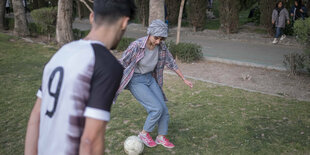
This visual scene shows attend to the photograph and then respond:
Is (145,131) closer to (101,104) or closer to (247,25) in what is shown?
(101,104)

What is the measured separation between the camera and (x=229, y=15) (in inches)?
656

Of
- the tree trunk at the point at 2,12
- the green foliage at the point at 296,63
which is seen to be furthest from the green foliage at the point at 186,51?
the tree trunk at the point at 2,12

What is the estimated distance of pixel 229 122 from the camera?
5.54 meters

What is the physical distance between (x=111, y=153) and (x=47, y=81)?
296cm

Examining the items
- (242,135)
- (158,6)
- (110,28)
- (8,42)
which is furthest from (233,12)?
(110,28)

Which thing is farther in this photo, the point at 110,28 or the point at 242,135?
the point at 242,135

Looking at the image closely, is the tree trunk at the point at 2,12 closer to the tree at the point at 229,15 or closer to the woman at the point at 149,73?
the tree at the point at 229,15

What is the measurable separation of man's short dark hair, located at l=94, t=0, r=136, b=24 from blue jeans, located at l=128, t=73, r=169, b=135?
257cm

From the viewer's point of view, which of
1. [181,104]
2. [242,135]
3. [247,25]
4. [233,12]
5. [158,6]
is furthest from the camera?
[247,25]

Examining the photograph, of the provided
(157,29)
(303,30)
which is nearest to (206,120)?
(157,29)

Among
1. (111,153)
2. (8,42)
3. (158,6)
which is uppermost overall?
(158,6)

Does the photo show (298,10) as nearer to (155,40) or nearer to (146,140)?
(155,40)

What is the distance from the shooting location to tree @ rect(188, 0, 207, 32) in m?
18.0

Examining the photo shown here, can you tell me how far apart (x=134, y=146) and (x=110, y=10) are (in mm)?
2849
